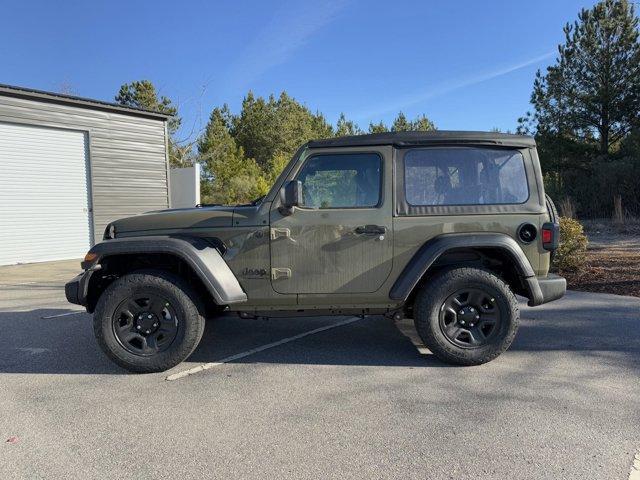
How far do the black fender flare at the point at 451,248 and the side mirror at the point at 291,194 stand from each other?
1.09 m

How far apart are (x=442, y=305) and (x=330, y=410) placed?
1.38 metres

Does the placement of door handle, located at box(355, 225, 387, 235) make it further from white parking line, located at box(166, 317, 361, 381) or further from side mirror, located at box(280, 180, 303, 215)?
white parking line, located at box(166, 317, 361, 381)

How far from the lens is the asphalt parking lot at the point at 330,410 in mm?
2615

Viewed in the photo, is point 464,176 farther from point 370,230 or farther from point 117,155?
point 117,155

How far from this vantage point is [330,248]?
4.01 meters

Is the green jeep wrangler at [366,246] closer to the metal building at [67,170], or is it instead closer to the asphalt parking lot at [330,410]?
the asphalt parking lot at [330,410]

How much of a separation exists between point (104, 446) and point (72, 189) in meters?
11.9

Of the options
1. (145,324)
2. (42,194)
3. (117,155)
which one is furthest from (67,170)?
Result: (145,324)

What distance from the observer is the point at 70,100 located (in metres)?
12.6

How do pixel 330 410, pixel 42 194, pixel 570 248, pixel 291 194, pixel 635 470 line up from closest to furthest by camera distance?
pixel 635 470
pixel 330 410
pixel 291 194
pixel 570 248
pixel 42 194

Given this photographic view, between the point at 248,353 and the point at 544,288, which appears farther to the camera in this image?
the point at 248,353

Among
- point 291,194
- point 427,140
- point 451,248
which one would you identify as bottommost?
point 451,248

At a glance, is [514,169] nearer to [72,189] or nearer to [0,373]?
[0,373]

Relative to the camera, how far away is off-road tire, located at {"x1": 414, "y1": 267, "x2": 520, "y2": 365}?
4.00 m
